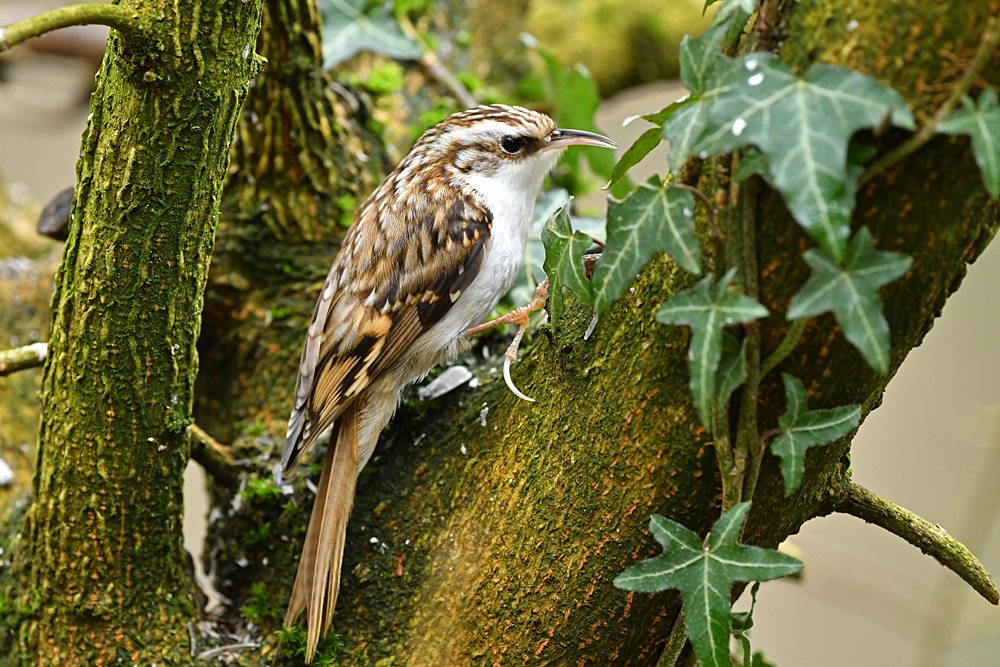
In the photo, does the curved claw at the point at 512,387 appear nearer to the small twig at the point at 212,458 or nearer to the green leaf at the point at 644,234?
the green leaf at the point at 644,234

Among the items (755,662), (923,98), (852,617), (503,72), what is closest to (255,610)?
(755,662)

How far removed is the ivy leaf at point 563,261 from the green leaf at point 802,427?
39 centimetres

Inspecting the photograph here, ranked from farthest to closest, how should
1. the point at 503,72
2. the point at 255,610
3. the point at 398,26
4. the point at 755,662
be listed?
the point at 503,72 < the point at 398,26 < the point at 255,610 < the point at 755,662

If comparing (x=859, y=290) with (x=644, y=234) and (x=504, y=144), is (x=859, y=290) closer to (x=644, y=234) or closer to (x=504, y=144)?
(x=644, y=234)

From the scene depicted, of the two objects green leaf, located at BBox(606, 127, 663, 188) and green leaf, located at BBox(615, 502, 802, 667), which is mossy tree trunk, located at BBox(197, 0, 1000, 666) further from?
green leaf, located at BBox(606, 127, 663, 188)

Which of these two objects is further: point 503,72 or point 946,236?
point 503,72

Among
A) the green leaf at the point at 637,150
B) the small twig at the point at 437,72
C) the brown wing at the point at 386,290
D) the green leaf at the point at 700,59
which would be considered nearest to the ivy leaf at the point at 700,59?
the green leaf at the point at 700,59

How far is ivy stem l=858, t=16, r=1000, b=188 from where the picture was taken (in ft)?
3.48

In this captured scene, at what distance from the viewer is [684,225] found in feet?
4.03

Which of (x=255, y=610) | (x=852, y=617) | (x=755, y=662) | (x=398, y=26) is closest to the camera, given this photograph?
(x=755, y=662)

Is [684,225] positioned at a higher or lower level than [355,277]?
higher

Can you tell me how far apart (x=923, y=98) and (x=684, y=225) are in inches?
14.2

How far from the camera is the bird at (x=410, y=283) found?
2.09 m

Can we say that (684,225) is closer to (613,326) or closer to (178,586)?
(613,326)
